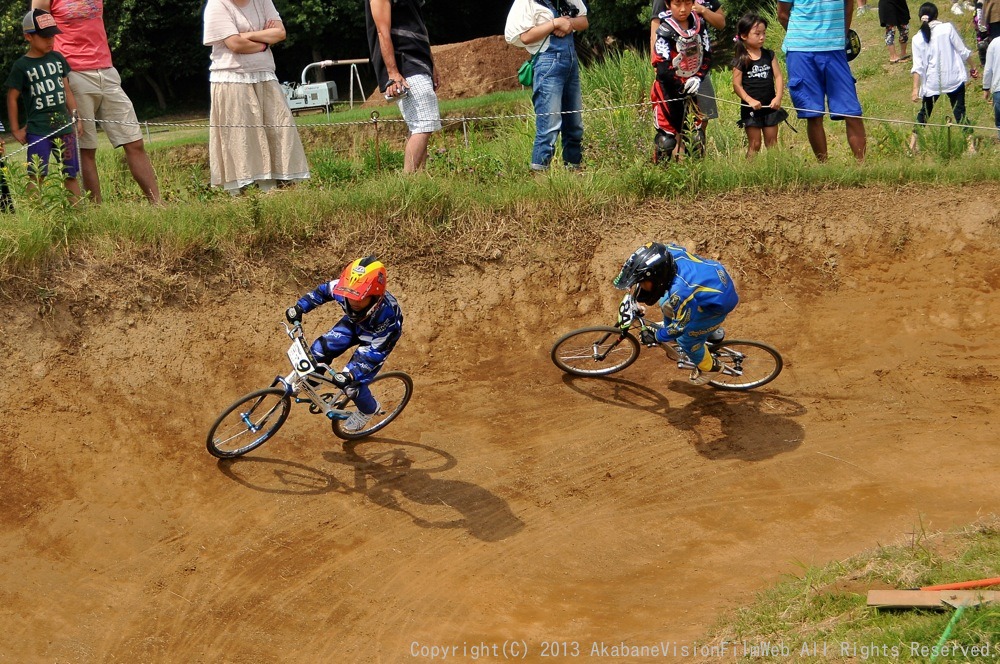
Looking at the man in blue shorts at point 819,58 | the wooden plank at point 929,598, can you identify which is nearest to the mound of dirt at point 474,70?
the man in blue shorts at point 819,58

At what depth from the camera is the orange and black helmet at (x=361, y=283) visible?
7406mm

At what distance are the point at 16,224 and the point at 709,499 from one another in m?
6.65

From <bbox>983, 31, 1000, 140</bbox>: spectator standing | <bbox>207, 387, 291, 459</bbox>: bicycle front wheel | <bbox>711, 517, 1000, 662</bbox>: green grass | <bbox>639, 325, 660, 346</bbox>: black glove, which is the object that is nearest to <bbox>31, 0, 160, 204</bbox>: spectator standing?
<bbox>207, 387, 291, 459</bbox>: bicycle front wheel

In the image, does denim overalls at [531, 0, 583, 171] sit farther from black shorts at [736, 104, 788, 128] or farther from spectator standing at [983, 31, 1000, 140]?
spectator standing at [983, 31, 1000, 140]

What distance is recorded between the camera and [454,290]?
→ 10086 mm

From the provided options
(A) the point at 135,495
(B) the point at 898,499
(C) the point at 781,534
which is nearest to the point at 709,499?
(C) the point at 781,534

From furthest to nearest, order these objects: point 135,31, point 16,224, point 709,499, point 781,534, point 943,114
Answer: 1. point 135,31
2. point 943,114
3. point 16,224
4. point 709,499
5. point 781,534

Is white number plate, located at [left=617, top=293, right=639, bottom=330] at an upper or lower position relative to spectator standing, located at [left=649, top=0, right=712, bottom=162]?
lower

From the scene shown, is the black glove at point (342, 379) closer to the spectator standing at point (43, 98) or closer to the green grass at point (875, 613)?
the green grass at point (875, 613)

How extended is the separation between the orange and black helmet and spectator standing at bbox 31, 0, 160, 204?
3.57 m

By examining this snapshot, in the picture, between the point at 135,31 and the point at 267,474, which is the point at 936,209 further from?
the point at 135,31

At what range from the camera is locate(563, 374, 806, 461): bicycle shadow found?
855cm

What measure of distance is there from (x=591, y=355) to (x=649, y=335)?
840 mm

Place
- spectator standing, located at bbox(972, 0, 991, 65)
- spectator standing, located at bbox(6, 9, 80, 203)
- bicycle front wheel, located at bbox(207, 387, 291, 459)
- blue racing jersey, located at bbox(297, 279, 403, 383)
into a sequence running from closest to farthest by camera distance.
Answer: blue racing jersey, located at bbox(297, 279, 403, 383)
bicycle front wheel, located at bbox(207, 387, 291, 459)
spectator standing, located at bbox(6, 9, 80, 203)
spectator standing, located at bbox(972, 0, 991, 65)
